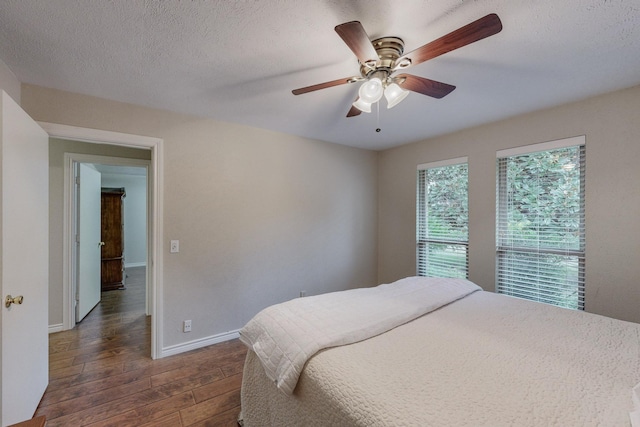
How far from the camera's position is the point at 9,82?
1.81m

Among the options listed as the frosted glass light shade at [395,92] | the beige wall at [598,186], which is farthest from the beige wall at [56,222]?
the beige wall at [598,186]

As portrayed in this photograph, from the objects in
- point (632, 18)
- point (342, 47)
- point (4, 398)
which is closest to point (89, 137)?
point (4, 398)

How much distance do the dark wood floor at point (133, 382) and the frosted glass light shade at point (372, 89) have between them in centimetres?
223

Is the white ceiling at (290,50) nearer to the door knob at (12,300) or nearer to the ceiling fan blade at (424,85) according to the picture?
the ceiling fan blade at (424,85)

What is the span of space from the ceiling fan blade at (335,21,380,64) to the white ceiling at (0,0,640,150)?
0.63ft

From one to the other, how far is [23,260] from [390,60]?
2.50m

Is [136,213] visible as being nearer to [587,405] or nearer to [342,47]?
[342,47]

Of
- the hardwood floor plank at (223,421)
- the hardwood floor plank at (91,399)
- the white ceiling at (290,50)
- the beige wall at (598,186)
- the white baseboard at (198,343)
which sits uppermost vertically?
the white ceiling at (290,50)

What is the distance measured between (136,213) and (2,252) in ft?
20.8

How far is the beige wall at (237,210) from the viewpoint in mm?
2510

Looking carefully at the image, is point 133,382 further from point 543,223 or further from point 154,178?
point 543,223

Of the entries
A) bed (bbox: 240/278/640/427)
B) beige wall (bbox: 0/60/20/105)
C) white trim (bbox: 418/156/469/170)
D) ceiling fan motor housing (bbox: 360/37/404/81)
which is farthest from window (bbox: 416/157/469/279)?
beige wall (bbox: 0/60/20/105)

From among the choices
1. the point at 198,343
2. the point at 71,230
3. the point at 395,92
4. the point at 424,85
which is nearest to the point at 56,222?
the point at 71,230

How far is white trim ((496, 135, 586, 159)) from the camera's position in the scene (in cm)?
229
